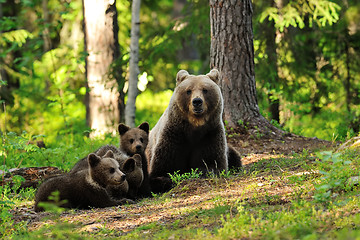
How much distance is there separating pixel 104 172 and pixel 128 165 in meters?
0.51

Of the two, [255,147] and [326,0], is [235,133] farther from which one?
[326,0]

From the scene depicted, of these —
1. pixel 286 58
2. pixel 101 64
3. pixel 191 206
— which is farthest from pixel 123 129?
pixel 286 58

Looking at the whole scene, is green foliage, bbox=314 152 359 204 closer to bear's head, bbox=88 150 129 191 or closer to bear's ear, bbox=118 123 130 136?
bear's head, bbox=88 150 129 191

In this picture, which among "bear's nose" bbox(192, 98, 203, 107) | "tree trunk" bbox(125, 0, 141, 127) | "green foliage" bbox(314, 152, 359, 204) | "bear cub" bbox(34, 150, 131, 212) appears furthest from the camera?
"tree trunk" bbox(125, 0, 141, 127)

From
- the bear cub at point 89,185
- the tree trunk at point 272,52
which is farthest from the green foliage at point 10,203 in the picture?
the tree trunk at point 272,52

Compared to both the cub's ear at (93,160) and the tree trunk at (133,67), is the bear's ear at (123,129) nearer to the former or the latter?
the cub's ear at (93,160)

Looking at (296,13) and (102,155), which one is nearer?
(102,155)

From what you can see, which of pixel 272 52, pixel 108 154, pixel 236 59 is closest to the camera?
pixel 108 154

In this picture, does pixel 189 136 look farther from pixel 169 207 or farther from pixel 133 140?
pixel 169 207

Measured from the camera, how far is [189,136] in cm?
695

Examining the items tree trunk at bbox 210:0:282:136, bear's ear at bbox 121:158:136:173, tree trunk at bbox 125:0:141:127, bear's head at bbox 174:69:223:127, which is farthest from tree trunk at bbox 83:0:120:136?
bear's ear at bbox 121:158:136:173

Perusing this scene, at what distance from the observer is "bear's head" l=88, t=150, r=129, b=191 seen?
19.3ft

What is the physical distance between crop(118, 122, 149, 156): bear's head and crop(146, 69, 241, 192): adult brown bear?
0.21 metres

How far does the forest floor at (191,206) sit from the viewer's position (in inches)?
181
